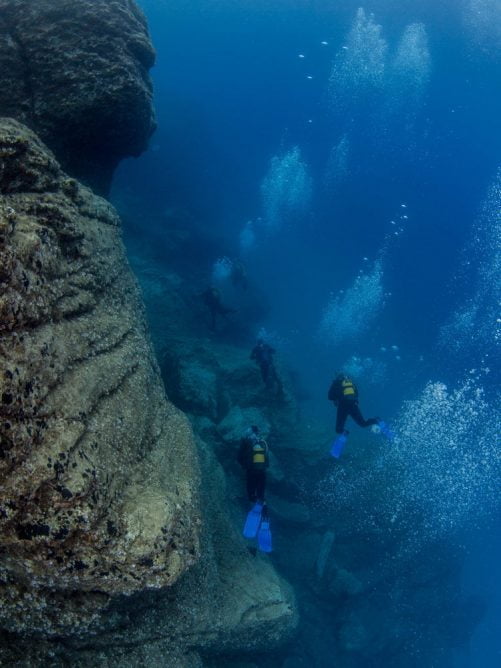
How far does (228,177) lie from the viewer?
51.9 meters

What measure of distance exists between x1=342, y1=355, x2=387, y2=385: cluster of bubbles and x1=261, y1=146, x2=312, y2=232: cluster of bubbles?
68.5 feet

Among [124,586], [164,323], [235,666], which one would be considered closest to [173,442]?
[124,586]

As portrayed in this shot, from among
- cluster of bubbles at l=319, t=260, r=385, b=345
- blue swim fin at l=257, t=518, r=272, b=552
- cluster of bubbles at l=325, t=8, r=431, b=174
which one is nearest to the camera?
blue swim fin at l=257, t=518, r=272, b=552

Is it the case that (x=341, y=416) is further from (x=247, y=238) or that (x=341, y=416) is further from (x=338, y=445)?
(x=247, y=238)

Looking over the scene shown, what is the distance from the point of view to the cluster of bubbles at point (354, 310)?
38844 millimetres

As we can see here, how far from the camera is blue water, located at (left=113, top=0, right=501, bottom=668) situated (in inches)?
1235

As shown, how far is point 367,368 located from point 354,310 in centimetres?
860

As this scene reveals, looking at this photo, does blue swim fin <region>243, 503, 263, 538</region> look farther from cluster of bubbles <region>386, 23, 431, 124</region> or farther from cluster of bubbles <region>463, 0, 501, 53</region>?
cluster of bubbles <region>386, 23, 431, 124</region>

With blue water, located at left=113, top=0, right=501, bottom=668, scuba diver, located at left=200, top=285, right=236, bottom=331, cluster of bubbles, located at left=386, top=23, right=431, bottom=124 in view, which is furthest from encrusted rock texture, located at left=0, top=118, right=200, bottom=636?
cluster of bubbles, located at left=386, top=23, right=431, bottom=124

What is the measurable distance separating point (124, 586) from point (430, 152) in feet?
322

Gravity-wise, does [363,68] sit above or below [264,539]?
above

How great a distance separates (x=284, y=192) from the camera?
A: 59.8m

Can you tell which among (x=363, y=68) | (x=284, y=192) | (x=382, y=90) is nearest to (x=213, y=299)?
(x=284, y=192)

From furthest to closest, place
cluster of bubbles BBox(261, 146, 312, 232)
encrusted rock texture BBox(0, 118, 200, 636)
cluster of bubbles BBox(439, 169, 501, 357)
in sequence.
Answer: cluster of bubbles BBox(261, 146, 312, 232) → cluster of bubbles BBox(439, 169, 501, 357) → encrusted rock texture BBox(0, 118, 200, 636)
